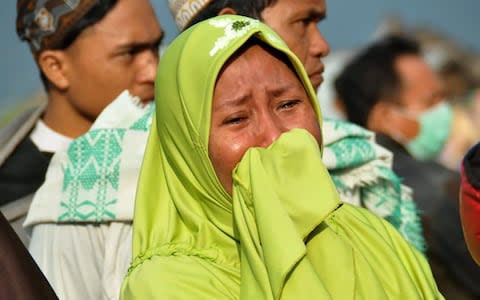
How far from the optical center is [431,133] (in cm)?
830

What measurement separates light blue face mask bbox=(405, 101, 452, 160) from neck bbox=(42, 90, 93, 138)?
3334 millimetres

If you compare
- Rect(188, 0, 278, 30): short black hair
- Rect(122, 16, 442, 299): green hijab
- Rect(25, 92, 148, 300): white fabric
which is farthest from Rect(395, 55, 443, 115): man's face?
Rect(122, 16, 442, 299): green hijab

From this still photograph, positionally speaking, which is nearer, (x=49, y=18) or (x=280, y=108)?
(x=280, y=108)

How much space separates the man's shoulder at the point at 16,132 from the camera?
17.5 feet

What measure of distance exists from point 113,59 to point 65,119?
0.32m

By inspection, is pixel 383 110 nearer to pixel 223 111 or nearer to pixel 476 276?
pixel 476 276

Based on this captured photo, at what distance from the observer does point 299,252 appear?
3.36 metres

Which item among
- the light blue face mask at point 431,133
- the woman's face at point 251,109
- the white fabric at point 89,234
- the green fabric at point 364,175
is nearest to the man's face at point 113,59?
the white fabric at point 89,234

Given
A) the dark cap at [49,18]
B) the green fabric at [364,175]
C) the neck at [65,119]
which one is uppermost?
the dark cap at [49,18]

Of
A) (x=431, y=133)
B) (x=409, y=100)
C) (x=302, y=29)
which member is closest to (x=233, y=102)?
(x=302, y=29)

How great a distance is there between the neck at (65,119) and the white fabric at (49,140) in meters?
0.02

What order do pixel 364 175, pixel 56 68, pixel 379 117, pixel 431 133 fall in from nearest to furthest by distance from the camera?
pixel 364 175 < pixel 56 68 < pixel 379 117 < pixel 431 133

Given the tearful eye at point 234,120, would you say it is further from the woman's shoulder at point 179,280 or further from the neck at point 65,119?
the neck at point 65,119

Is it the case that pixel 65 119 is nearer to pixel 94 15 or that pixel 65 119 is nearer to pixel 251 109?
pixel 94 15
